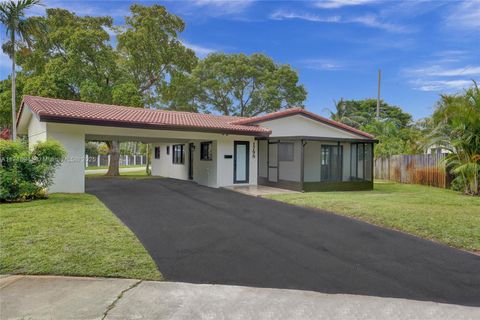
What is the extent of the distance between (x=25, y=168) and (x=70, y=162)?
298 cm

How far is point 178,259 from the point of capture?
16.6 ft

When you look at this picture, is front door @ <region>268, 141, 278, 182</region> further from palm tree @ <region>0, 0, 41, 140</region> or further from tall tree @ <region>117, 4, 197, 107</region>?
palm tree @ <region>0, 0, 41, 140</region>

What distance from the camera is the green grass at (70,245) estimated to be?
4473 mm

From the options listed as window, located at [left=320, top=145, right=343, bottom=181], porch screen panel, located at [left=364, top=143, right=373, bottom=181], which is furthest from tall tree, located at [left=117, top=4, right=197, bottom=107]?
porch screen panel, located at [left=364, top=143, right=373, bottom=181]

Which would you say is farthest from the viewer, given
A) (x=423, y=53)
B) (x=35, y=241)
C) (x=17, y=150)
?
(x=423, y=53)

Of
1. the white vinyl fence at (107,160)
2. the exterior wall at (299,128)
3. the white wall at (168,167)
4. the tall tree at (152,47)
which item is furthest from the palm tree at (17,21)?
the white vinyl fence at (107,160)

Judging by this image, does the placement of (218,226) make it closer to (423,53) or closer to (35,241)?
(35,241)

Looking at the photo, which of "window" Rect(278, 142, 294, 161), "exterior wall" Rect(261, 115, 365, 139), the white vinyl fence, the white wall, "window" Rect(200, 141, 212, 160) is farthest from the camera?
the white vinyl fence

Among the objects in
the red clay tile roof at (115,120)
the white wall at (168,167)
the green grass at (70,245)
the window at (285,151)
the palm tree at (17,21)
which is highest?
the palm tree at (17,21)

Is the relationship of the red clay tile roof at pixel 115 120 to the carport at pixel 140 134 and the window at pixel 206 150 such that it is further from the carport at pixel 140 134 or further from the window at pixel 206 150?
the window at pixel 206 150

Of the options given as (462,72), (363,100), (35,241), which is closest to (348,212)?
(35,241)

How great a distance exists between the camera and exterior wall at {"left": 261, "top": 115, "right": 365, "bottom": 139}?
56.9 ft

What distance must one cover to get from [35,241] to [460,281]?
→ 6688mm

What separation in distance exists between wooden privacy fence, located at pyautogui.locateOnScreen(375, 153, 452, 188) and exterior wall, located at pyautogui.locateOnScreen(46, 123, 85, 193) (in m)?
15.7
